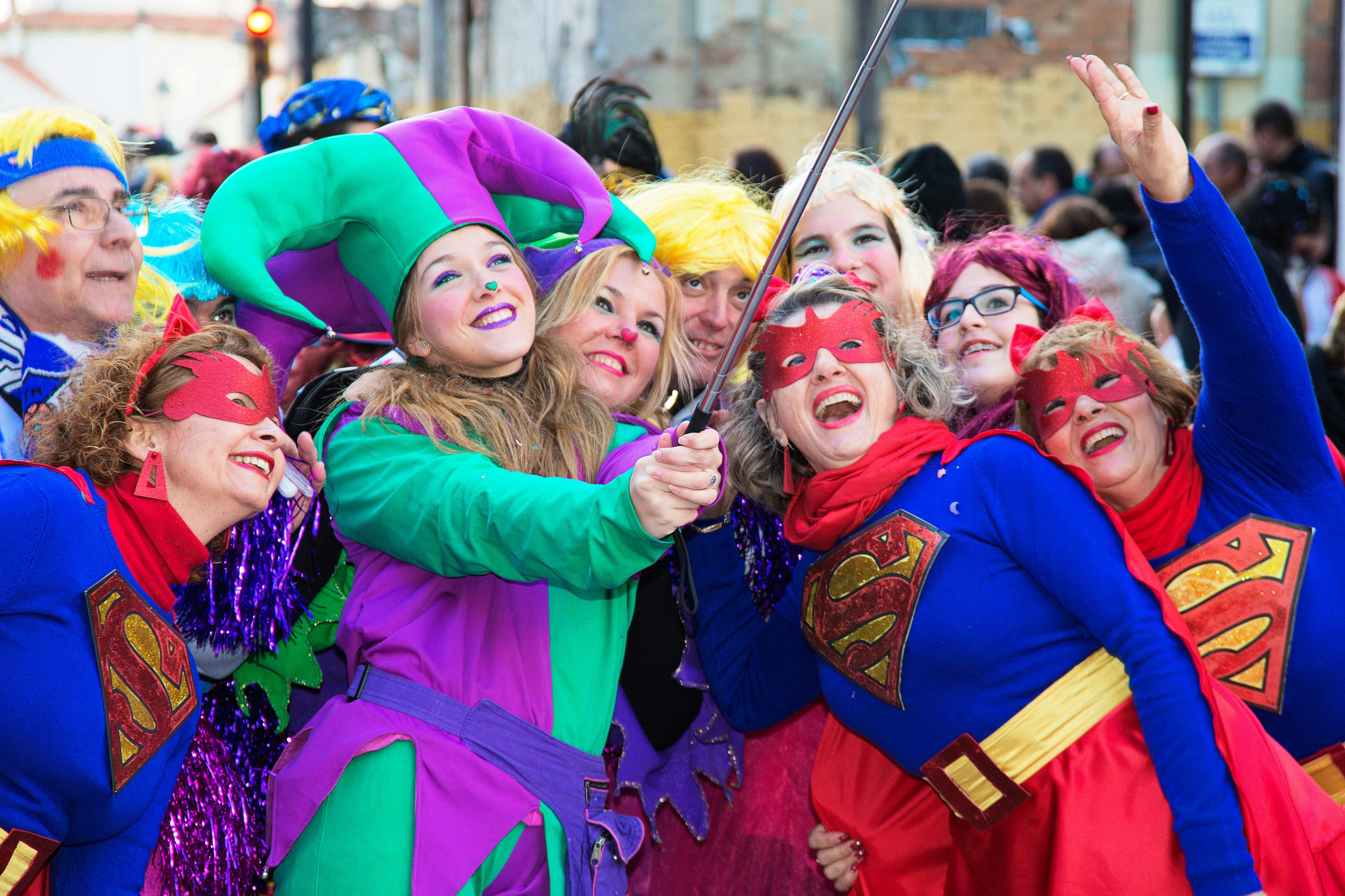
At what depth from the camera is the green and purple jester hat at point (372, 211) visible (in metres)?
2.21

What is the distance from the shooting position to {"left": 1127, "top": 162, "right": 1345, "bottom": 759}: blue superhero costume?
2.20 m

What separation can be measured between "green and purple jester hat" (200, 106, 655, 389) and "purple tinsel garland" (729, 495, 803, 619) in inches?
22.4

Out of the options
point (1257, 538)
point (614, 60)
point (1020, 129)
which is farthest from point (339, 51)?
point (1257, 538)

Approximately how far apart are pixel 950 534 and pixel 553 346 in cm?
82

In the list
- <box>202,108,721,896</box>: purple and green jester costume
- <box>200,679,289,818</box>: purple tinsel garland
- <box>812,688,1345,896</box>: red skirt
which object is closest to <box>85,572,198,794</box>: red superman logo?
<box>202,108,721,896</box>: purple and green jester costume

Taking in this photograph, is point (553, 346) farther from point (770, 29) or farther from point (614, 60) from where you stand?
point (770, 29)

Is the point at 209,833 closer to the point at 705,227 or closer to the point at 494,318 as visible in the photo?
the point at 494,318

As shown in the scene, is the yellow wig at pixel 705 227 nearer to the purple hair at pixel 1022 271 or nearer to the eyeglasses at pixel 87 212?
the purple hair at pixel 1022 271

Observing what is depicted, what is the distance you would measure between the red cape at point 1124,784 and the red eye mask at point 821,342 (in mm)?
247

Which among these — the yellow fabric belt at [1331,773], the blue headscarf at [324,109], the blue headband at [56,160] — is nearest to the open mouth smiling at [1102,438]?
the yellow fabric belt at [1331,773]

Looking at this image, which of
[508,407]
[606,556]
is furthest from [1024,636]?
[508,407]

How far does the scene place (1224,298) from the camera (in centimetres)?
220

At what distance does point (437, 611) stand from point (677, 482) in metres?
0.55

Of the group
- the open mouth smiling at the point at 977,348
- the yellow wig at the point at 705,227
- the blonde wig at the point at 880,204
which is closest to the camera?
the open mouth smiling at the point at 977,348
